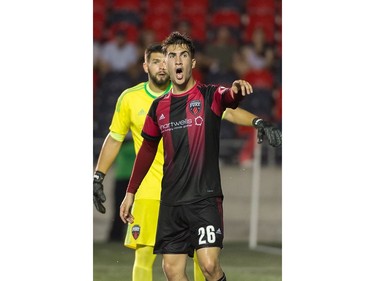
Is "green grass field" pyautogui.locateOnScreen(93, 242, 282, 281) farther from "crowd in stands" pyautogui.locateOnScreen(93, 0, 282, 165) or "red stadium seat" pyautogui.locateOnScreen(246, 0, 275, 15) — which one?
"red stadium seat" pyautogui.locateOnScreen(246, 0, 275, 15)

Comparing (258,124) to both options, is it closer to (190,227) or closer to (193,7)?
(190,227)

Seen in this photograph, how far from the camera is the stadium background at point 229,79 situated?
6859 millimetres

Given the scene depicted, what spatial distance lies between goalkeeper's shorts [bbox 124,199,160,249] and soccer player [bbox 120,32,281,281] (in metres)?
0.41

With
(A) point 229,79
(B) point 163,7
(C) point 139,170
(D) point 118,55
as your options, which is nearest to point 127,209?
(C) point 139,170

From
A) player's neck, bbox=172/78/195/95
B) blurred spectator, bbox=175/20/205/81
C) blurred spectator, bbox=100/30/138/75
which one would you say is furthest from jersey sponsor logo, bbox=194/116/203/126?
blurred spectator, bbox=175/20/205/81

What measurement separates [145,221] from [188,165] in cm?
69

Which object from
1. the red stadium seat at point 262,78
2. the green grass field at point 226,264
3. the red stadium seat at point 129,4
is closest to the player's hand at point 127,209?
the green grass field at point 226,264

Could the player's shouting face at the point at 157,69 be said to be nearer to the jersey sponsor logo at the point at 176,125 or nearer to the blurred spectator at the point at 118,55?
the jersey sponsor logo at the point at 176,125

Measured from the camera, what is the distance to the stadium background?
22.5ft

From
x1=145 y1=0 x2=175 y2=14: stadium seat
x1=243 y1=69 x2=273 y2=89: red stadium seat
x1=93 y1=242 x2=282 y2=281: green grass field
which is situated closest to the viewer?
x1=93 y1=242 x2=282 y2=281: green grass field

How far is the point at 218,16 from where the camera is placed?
10.4 m

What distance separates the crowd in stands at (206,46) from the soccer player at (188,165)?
1014 mm
